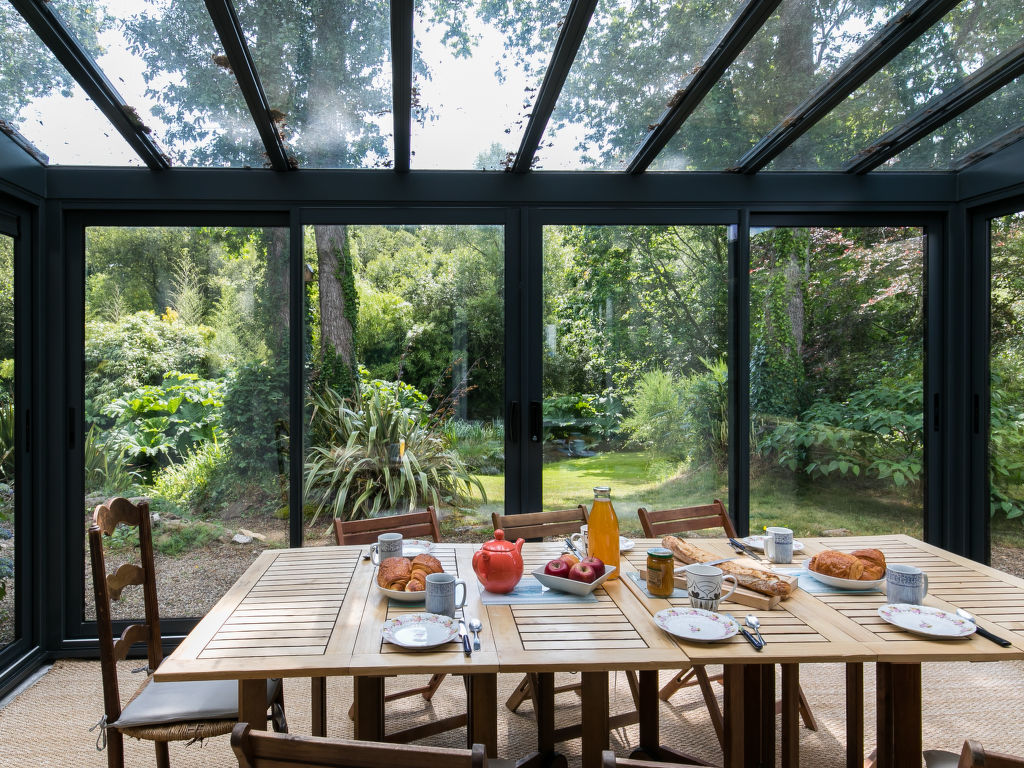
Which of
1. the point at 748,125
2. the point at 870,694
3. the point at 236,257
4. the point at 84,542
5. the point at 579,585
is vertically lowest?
the point at 870,694

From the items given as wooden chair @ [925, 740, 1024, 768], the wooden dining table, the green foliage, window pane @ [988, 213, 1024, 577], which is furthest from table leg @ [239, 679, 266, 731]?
window pane @ [988, 213, 1024, 577]

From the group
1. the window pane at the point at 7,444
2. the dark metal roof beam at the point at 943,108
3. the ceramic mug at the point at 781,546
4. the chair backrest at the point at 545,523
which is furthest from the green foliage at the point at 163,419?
the dark metal roof beam at the point at 943,108

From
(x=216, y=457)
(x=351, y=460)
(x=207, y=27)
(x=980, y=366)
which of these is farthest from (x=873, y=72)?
(x=216, y=457)

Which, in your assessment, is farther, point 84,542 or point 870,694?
point 84,542

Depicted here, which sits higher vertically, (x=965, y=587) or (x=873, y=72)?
(x=873, y=72)

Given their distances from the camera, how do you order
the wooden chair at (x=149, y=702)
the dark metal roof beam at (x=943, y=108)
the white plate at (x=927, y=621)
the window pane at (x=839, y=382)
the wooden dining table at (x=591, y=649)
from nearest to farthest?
the wooden dining table at (x=591, y=649), the white plate at (x=927, y=621), the wooden chair at (x=149, y=702), the dark metal roof beam at (x=943, y=108), the window pane at (x=839, y=382)

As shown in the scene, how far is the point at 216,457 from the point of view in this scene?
11.4ft

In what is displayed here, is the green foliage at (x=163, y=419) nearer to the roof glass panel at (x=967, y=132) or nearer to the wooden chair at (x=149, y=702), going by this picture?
the wooden chair at (x=149, y=702)

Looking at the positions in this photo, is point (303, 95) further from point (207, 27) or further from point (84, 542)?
point (84, 542)

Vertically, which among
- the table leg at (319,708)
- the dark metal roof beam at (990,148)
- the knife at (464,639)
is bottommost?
the table leg at (319,708)

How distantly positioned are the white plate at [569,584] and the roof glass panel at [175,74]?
2.22 metres

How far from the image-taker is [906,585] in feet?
5.88

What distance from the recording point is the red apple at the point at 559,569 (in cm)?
194

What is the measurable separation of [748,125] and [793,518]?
207 centimetres
